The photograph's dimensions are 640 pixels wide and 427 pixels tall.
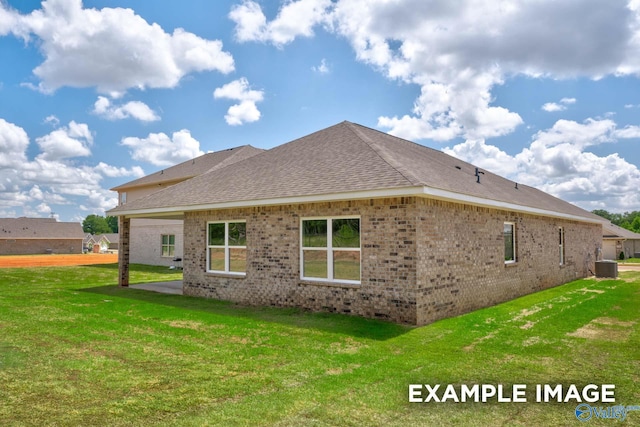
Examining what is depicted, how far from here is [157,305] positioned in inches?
460

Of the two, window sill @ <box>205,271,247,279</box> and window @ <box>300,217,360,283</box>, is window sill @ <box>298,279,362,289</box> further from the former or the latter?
window sill @ <box>205,271,247,279</box>

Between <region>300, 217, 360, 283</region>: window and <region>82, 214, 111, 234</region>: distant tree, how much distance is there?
5799 inches

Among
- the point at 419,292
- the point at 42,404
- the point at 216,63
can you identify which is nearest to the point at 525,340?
the point at 419,292

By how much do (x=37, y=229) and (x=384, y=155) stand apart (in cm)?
6759

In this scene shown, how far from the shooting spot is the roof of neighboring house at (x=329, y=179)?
916cm

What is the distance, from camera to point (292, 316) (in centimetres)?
973

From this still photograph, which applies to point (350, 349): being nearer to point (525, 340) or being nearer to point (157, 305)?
point (525, 340)

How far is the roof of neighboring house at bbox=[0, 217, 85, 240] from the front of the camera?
59.4 meters

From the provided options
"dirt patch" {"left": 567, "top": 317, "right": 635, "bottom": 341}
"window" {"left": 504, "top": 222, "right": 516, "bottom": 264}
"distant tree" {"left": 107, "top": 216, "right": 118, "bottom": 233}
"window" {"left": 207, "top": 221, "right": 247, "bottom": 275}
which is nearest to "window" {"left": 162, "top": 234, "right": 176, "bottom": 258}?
Answer: "window" {"left": 207, "top": 221, "right": 247, "bottom": 275}

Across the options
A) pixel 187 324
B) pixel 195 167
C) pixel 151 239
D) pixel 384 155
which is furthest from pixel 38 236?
pixel 384 155

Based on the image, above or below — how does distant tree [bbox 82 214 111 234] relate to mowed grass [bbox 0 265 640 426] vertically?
above

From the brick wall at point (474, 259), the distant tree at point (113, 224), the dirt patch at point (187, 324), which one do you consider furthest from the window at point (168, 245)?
the distant tree at point (113, 224)

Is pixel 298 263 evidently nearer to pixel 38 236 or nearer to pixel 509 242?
pixel 509 242

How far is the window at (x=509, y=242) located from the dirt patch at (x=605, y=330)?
138 inches
